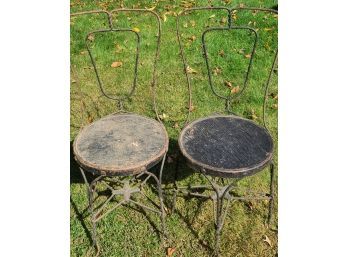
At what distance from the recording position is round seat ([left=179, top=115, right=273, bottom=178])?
8.00ft

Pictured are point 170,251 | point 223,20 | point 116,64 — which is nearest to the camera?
point 170,251

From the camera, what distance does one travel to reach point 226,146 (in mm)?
2619

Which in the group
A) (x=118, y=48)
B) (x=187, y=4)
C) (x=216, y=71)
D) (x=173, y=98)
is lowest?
(x=173, y=98)

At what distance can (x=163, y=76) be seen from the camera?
493 cm

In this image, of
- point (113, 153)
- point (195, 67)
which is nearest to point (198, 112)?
point (195, 67)

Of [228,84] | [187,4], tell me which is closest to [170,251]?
[228,84]

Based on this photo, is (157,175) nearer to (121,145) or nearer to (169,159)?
(169,159)

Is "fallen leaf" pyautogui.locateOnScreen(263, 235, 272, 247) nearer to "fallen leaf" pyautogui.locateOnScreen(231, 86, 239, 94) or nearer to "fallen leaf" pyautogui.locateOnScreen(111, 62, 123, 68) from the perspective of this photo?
A: "fallen leaf" pyautogui.locateOnScreen(231, 86, 239, 94)

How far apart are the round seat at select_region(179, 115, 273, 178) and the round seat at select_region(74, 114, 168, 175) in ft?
0.69

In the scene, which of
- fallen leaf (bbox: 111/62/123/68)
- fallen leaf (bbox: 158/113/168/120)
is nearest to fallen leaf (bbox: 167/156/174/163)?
fallen leaf (bbox: 158/113/168/120)

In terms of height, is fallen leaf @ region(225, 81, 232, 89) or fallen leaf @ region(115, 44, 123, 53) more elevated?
fallen leaf @ region(115, 44, 123, 53)

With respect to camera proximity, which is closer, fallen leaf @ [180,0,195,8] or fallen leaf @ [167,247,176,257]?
fallen leaf @ [167,247,176,257]

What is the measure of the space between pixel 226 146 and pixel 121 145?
0.73 meters

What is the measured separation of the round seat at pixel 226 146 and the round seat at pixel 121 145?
0.21 metres
